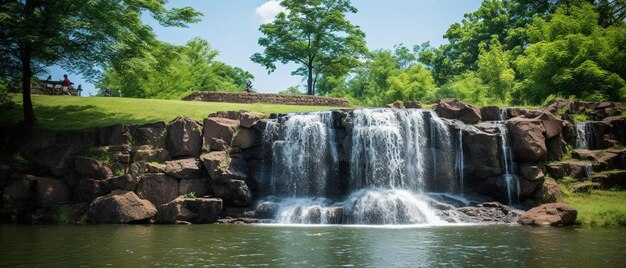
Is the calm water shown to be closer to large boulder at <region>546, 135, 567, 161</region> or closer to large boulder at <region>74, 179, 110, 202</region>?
large boulder at <region>74, 179, 110, 202</region>

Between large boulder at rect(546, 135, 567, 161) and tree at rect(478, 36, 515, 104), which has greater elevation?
tree at rect(478, 36, 515, 104)

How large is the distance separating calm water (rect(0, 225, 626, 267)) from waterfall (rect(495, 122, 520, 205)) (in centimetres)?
489

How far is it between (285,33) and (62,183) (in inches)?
1141

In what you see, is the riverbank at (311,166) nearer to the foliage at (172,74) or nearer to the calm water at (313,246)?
the calm water at (313,246)

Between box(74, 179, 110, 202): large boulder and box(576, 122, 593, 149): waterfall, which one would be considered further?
box(576, 122, 593, 149): waterfall

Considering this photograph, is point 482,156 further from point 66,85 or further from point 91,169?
point 66,85

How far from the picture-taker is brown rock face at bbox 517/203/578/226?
17281 millimetres

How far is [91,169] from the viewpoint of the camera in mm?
20469

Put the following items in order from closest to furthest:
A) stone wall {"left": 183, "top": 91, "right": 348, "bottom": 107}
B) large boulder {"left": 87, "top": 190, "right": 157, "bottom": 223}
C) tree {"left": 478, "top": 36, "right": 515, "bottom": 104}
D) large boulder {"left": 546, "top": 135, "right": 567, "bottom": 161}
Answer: large boulder {"left": 87, "top": 190, "right": 157, "bottom": 223} < large boulder {"left": 546, "top": 135, "right": 567, "bottom": 161} < stone wall {"left": 183, "top": 91, "right": 348, "bottom": 107} < tree {"left": 478, "top": 36, "right": 515, "bottom": 104}

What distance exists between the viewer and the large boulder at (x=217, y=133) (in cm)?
2195

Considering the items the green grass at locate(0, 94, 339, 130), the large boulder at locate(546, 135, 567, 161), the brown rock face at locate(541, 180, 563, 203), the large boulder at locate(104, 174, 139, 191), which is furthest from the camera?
the green grass at locate(0, 94, 339, 130)

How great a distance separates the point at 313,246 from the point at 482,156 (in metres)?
12.6

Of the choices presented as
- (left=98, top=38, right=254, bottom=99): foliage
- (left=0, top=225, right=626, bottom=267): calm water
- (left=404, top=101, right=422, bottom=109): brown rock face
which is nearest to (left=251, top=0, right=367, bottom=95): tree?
(left=98, top=38, right=254, bottom=99): foliage

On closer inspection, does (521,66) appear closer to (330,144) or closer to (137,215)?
(330,144)
